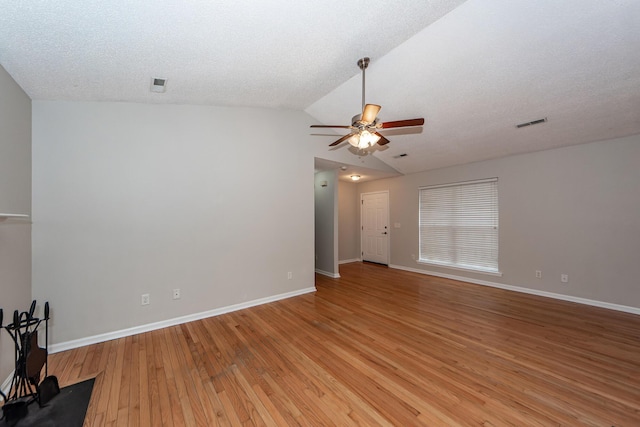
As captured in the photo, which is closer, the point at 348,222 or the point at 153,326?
the point at 153,326

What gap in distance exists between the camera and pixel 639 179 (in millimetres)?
3385

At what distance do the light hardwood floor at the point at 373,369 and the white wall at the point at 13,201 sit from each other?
678 millimetres

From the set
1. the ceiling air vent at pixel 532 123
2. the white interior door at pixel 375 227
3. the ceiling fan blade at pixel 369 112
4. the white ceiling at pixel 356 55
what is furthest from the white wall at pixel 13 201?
the white interior door at pixel 375 227

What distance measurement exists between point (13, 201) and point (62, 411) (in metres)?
1.74

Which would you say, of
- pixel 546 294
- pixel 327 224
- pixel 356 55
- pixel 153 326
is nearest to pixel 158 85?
pixel 356 55

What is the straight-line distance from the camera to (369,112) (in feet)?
7.73

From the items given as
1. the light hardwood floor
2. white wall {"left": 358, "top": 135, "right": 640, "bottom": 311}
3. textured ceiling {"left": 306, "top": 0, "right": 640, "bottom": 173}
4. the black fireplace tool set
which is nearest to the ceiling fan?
textured ceiling {"left": 306, "top": 0, "right": 640, "bottom": 173}

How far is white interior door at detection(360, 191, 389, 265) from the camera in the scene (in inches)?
262

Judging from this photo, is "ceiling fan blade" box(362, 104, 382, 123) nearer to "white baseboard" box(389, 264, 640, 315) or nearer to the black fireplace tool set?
the black fireplace tool set

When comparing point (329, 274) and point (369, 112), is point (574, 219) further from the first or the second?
point (329, 274)

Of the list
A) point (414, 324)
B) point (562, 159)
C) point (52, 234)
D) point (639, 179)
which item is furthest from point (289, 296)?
point (639, 179)

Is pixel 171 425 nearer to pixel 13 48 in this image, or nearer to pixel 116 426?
pixel 116 426

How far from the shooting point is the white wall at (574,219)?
11.4ft

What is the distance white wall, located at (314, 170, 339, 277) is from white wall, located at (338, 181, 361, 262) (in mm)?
1512
